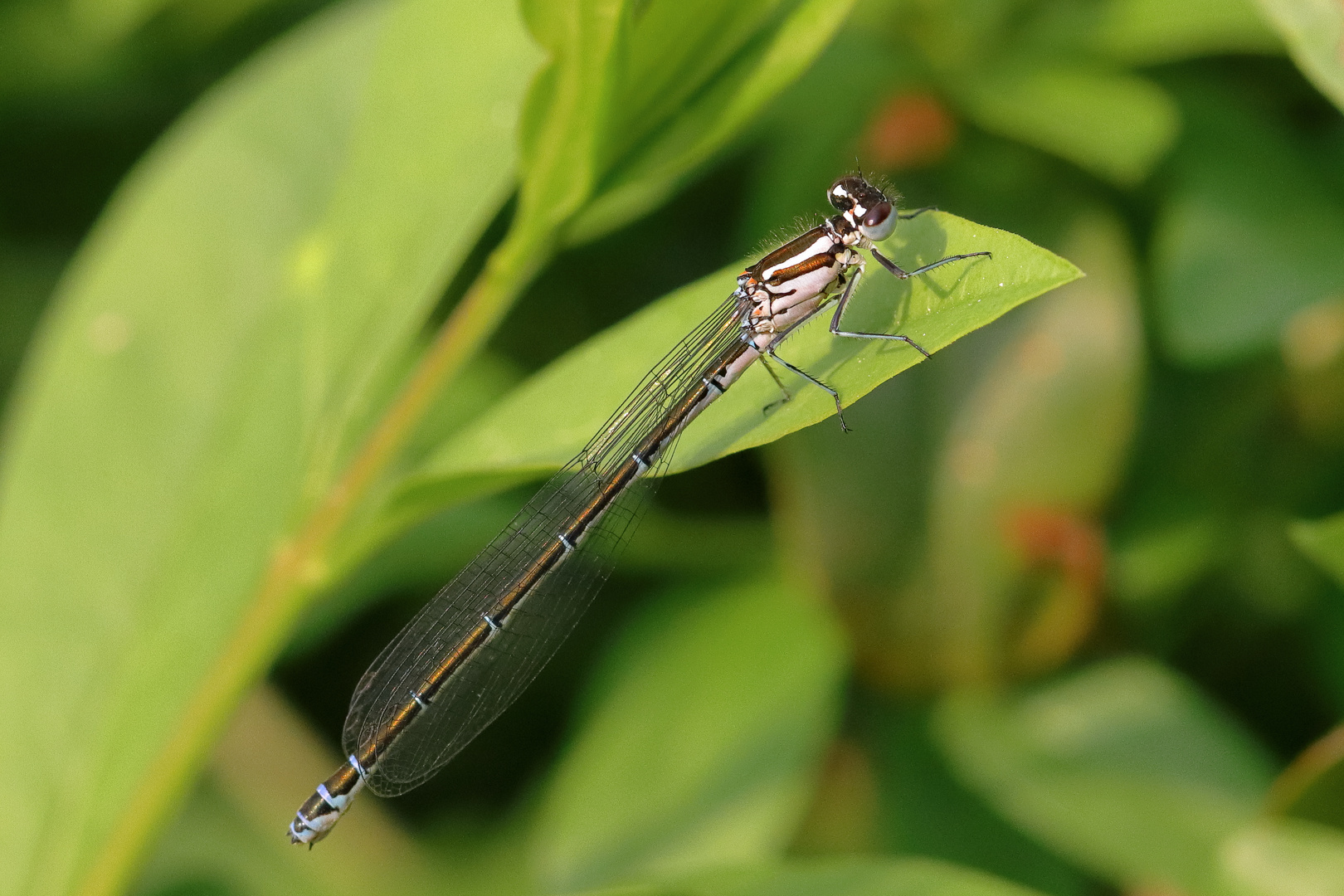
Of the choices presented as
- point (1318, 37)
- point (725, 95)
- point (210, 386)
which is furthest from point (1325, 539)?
point (210, 386)

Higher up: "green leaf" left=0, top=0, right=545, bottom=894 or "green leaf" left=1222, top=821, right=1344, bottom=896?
"green leaf" left=0, top=0, right=545, bottom=894

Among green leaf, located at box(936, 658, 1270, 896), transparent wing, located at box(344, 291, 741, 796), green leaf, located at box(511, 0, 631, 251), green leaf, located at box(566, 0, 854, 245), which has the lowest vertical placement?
green leaf, located at box(936, 658, 1270, 896)

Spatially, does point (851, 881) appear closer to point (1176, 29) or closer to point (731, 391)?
point (731, 391)

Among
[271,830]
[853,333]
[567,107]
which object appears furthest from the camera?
[271,830]

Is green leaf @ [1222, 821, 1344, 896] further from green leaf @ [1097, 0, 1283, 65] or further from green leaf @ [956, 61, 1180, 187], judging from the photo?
green leaf @ [1097, 0, 1283, 65]

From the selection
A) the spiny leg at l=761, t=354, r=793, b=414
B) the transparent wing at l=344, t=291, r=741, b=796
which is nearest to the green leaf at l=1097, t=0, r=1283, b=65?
the spiny leg at l=761, t=354, r=793, b=414

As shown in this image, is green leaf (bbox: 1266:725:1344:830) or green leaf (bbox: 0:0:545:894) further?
green leaf (bbox: 0:0:545:894)
